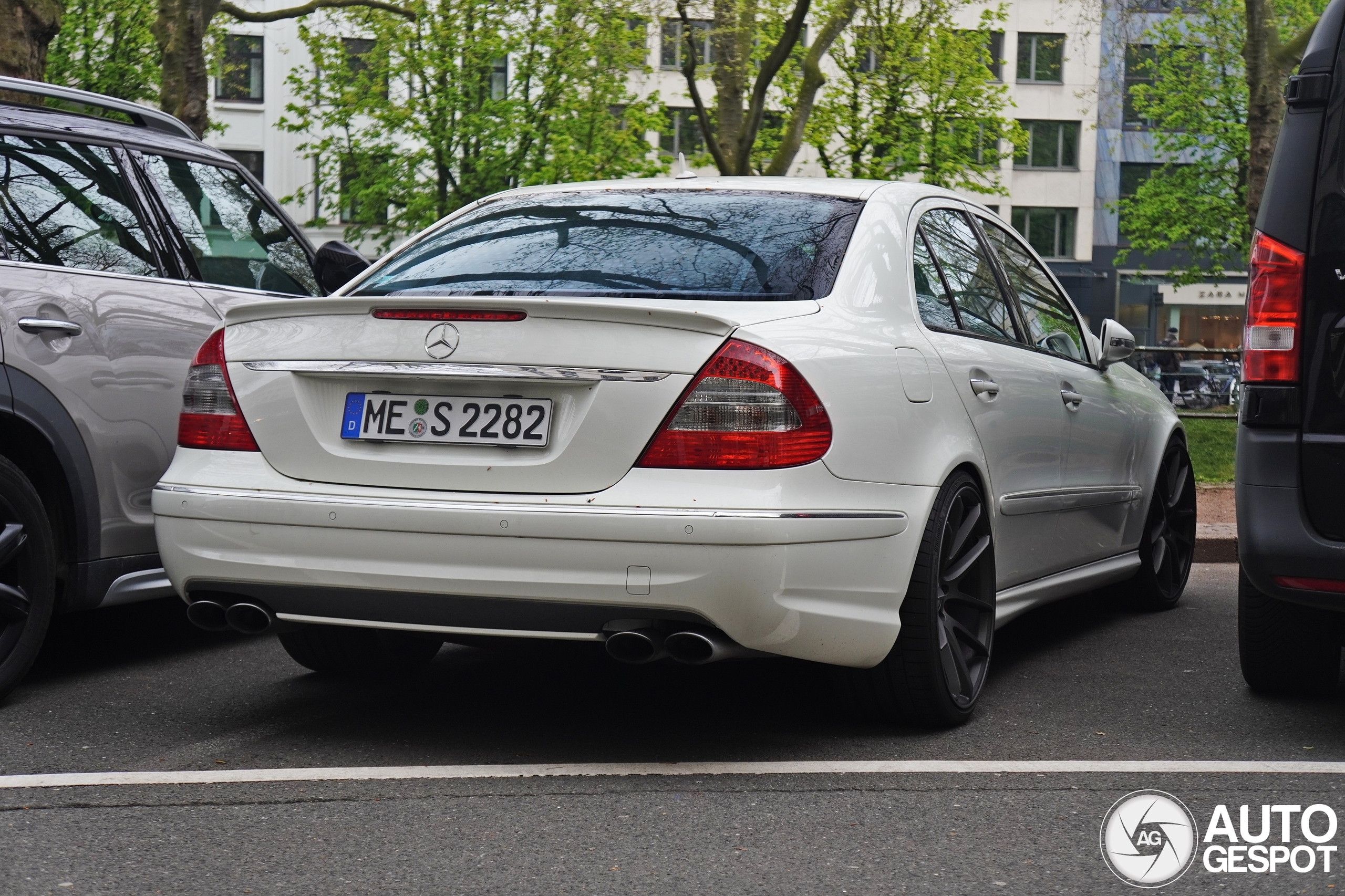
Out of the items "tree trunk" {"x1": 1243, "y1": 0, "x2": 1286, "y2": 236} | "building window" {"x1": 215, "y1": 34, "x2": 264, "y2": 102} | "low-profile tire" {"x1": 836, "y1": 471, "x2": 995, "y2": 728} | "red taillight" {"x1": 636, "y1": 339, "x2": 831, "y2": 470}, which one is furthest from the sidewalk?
"building window" {"x1": 215, "y1": 34, "x2": 264, "y2": 102}

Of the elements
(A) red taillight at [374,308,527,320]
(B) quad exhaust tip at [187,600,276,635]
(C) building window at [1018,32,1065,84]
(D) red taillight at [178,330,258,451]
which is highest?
(C) building window at [1018,32,1065,84]

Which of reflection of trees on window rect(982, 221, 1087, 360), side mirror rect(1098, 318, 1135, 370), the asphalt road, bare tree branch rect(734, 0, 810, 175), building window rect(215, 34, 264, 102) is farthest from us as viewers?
building window rect(215, 34, 264, 102)

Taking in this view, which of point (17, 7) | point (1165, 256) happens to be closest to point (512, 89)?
point (17, 7)

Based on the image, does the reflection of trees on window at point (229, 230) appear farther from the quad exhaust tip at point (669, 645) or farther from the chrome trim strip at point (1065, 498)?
the chrome trim strip at point (1065, 498)

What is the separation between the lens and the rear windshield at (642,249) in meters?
4.12

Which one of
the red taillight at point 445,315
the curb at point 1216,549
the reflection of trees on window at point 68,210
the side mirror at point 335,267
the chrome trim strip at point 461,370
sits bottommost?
the curb at point 1216,549

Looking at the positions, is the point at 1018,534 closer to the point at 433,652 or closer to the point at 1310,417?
Answer: the point at 1310,417

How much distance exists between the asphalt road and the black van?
53 cm

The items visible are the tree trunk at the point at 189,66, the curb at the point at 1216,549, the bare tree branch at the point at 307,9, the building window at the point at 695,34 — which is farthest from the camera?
the bare tree branch at the point at 307,9

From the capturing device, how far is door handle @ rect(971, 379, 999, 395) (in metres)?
4.55

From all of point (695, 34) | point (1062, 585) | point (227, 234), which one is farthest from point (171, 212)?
point (695, 34)

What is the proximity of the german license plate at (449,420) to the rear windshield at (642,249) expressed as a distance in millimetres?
443

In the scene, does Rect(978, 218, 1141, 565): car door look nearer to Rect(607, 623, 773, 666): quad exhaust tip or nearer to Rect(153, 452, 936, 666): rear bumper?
Rect(153, 452, 936, 666): rear bumper

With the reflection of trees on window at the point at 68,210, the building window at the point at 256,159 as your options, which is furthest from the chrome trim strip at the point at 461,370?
the building window at the point at 256,159
